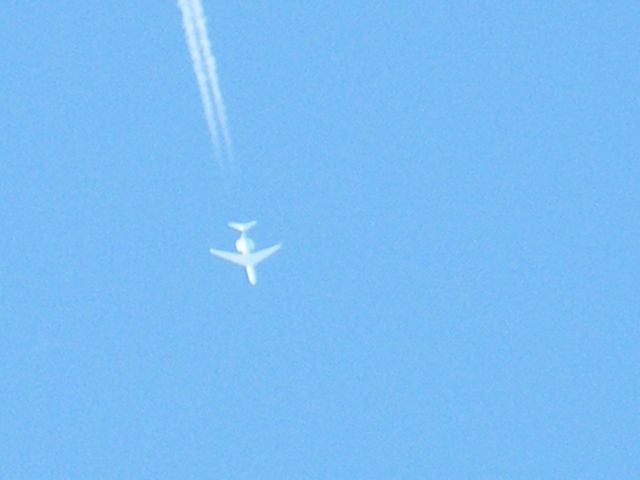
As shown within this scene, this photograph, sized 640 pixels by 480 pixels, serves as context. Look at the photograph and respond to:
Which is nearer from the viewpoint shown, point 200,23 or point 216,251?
point 200,23

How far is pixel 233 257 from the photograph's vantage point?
5203cm

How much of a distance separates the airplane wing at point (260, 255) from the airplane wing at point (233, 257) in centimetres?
18

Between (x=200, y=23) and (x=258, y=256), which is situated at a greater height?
(x=258, y=256)

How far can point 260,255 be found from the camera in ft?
171

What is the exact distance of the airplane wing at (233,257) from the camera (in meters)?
51.8

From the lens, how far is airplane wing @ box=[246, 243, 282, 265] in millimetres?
51906

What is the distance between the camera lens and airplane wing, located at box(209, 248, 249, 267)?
51750 millimetres

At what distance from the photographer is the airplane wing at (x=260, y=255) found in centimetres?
5191

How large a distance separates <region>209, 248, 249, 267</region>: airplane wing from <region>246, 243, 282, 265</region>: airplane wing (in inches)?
7.2

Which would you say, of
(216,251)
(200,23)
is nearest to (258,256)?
(216,251)

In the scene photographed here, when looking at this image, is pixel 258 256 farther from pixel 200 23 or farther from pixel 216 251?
pixel 200 23

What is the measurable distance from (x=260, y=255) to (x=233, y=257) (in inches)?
36.4

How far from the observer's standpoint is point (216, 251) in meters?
52.1

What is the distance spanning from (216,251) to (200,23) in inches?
646
